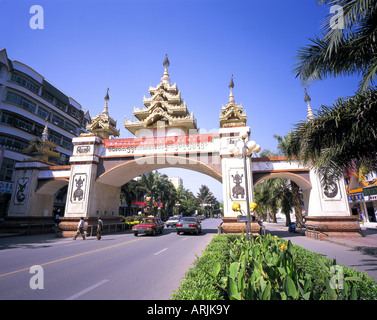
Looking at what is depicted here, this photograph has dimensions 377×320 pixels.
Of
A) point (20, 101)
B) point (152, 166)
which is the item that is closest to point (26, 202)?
point (152, 166)

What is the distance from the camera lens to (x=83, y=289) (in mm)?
4547

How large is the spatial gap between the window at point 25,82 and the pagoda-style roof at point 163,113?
19.4 metres

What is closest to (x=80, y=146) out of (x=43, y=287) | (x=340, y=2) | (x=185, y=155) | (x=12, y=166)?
(x=185, y=155)

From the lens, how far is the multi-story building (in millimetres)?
25344

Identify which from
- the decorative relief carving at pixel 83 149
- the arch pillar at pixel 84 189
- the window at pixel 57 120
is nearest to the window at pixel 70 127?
the window at pixel 57 120

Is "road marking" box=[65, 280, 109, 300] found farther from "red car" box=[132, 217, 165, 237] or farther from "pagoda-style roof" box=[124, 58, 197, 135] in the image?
"pagoda-style roof" box=[124, 58, 197, 135]

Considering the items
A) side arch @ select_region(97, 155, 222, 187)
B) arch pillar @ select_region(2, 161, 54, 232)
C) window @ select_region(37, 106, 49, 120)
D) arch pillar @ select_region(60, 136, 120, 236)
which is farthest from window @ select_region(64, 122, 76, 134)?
side arch @ select_region(97, 155, 222, 187)

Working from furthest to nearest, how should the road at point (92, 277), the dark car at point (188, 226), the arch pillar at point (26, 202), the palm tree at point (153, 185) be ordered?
the palm tree at point (153, 185) → the arch pillar at point (26, 202) → the dark car at point (188, 226) → the road at point (92, 277)

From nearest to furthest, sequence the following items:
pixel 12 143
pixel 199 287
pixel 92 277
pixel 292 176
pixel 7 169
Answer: pixel 199 287 < pixel 92 277 < pixel 292 176 < pixel 7 169 < pixel 12 143

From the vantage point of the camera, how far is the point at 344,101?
20.4 feet

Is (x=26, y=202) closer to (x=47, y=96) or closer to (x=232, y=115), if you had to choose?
(x=232, y=115)

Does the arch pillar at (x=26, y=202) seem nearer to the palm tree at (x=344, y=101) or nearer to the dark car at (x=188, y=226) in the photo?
the dark car at (x=188, y=226)

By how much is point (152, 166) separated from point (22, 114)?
23.6m

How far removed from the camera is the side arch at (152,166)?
1769cm
